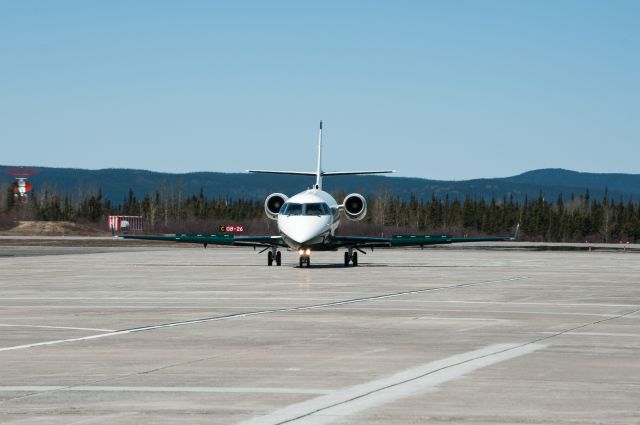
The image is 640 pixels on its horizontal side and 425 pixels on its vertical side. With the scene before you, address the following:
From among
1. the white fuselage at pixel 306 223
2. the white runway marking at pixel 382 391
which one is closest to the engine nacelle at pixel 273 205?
the white fuselage at pixel 306 223

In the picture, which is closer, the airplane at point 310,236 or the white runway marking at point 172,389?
the white runway marking at point 172,389

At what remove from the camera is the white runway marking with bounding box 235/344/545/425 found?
10.3 metres

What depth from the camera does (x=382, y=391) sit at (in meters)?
11.9

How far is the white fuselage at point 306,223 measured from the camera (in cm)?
4628

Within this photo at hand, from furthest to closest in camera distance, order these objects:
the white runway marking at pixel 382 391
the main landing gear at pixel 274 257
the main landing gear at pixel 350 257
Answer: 1. the main landing gear at pixel 350 257
2. the main landing gear at pixel 274 257
3. the white runway marking at pixel 382 391

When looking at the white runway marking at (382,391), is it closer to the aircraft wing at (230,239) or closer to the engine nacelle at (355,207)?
the aircraft wing at (230,239)

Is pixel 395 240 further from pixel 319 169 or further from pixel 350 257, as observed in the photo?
pixel 319 169

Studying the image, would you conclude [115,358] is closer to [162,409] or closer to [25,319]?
[162,409]

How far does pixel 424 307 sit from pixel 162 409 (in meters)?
14.5

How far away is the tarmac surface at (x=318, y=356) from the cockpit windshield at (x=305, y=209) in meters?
15.9

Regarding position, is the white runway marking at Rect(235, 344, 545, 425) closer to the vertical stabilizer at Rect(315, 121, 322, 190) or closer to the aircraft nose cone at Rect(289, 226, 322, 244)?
the aircraft nose cone at Rect(289, 226, 322, 244)

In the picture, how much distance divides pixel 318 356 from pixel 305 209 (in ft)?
106

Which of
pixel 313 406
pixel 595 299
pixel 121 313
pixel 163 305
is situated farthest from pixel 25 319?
pixel 595 299

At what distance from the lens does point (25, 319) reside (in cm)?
2119
